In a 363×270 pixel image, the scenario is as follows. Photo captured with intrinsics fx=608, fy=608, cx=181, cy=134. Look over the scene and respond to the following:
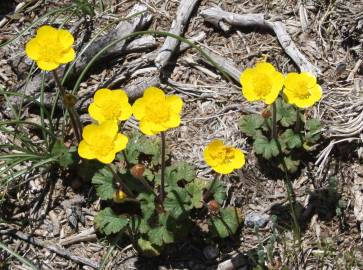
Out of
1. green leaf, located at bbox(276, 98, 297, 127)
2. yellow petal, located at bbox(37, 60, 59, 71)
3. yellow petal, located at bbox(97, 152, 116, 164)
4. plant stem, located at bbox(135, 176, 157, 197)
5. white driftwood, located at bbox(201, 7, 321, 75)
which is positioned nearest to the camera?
yellow petal, located at bbox(97, 152, 116, 164)

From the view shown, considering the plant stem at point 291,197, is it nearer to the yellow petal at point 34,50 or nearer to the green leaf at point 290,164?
the green leaf at point 290,164

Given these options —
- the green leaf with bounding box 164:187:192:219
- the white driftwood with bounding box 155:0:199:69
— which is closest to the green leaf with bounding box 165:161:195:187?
the green leaf with bounding box 164:187:192:219

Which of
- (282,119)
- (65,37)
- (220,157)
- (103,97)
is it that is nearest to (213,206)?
(220,157)

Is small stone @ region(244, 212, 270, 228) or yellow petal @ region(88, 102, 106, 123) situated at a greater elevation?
yellow petal @ region(88, 102, 106, 123)

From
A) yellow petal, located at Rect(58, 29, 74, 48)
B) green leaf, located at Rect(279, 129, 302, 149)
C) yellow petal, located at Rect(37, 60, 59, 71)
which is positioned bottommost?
green leaf, located at Rect(279, 129, 302, 149)

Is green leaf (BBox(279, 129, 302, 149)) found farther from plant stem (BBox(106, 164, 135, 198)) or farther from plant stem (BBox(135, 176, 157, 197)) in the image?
plant stem (BBox(106, 164, 135, 198))

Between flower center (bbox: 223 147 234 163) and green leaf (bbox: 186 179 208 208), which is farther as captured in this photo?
green leaf (bbox: 186 179 208 208)

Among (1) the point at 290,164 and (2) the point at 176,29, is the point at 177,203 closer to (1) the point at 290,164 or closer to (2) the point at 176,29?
(1) the point at 290,164
